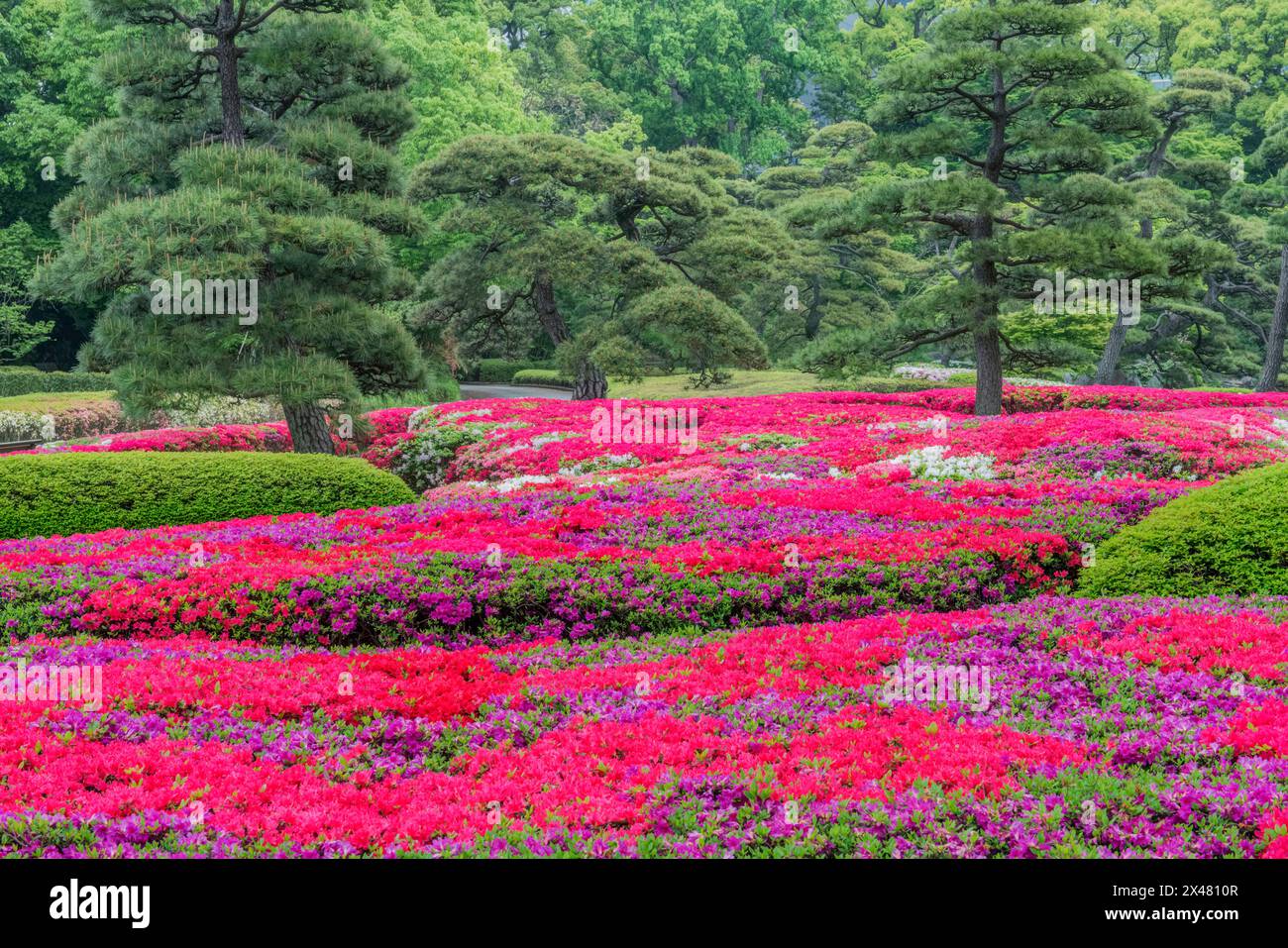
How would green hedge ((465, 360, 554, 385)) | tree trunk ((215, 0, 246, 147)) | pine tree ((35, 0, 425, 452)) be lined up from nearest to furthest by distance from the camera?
pine tree ((35, 0, 425, 452)) < tree trunk ((215, 0, 246, 147)) < green hedge ((465, 360, 554, 385))

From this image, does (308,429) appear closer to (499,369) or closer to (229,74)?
(229,74)

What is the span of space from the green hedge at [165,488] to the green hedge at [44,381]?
1908 cm

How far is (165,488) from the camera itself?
11.8 m

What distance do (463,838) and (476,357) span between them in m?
22.7

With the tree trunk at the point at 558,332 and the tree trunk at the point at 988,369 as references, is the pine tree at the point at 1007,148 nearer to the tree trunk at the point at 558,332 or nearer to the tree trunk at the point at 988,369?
the tree trunk at the point at 988,369

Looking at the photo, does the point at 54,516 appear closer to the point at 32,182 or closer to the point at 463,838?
the point at 463,838

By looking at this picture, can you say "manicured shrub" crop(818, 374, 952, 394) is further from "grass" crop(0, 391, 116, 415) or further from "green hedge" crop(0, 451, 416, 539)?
"grass" crop(0, 391, 116, 415)

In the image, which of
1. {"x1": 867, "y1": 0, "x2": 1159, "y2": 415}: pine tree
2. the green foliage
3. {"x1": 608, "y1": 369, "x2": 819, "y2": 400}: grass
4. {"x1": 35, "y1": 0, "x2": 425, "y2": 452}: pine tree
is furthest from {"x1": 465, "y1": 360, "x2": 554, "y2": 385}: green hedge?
{"x1": 867, "y1": 0, "x2": 1159, "y2": 415}: pine tree

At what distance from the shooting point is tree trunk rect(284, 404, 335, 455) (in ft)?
49.9

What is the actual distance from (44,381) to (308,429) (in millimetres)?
19277

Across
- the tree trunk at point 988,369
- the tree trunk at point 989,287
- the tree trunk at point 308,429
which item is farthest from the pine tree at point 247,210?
the tree trunk at point 988,369

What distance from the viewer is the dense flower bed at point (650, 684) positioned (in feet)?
12.5

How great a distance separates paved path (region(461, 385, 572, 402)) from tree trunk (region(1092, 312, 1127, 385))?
16.6m
